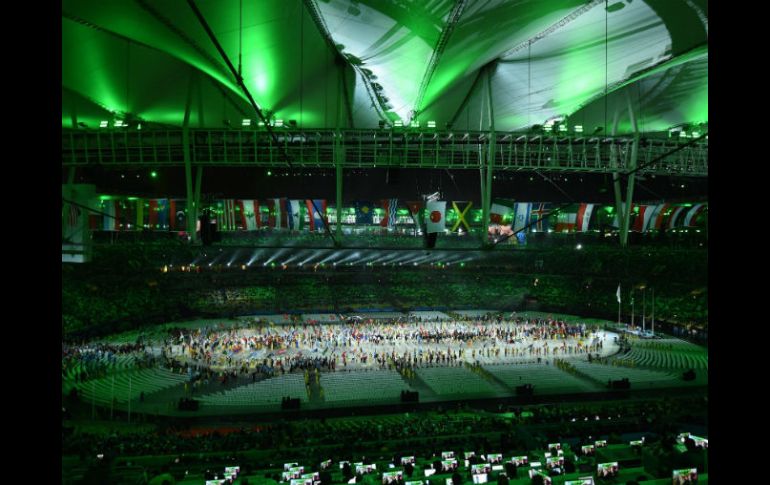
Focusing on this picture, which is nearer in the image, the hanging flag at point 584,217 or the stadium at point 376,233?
the stadium at point 376,233

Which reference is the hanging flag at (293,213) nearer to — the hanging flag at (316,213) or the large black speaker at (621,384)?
the hanging flag at (316,213)

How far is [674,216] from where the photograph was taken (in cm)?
2088

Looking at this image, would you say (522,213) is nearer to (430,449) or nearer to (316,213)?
(430,449)

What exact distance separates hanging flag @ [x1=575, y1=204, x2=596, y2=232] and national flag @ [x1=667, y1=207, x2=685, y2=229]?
506 centimetres

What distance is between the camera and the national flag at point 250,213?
18.9m

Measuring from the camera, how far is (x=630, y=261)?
30.7 m

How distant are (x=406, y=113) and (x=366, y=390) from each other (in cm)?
1140

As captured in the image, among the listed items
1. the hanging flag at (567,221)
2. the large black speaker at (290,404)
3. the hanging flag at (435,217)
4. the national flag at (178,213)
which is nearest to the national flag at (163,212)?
the national flag at (178,213)

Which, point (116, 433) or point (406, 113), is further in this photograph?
point (406, 113)

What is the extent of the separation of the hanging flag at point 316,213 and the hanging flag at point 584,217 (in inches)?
408

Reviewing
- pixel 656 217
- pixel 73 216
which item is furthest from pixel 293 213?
pixel 656 217

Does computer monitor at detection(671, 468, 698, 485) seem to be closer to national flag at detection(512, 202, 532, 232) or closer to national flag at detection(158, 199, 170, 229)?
national flag at detection(512, 202, 532, 232)
